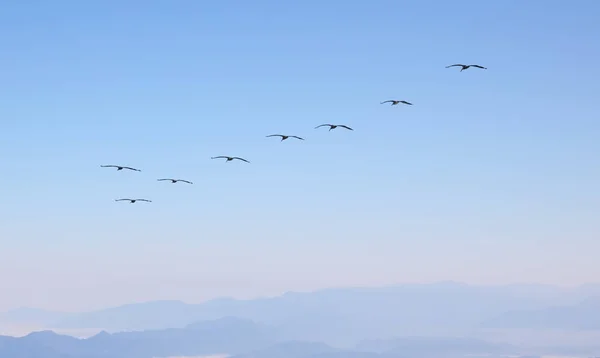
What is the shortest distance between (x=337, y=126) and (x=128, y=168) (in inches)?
1553

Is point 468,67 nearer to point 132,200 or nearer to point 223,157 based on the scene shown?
point 223,157

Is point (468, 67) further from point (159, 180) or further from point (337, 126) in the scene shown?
point (159, 180)

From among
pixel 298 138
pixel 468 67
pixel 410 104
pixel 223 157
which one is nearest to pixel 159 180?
pixel 223 157

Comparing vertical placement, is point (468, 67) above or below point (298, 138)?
above

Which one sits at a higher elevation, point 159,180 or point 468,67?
point 468,67

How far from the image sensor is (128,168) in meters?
136

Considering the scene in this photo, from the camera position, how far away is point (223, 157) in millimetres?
128625

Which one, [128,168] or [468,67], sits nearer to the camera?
[468,67]

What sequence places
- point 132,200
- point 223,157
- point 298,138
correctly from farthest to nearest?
point 132,200, point 223,157, point 298,138

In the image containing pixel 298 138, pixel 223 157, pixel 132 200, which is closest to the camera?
pixel 298 138

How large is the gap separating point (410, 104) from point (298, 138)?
18.1 m

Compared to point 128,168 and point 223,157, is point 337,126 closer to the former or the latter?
point 223,157

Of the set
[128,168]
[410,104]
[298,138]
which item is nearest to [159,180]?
[128,168]

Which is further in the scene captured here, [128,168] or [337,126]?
[128,168]
